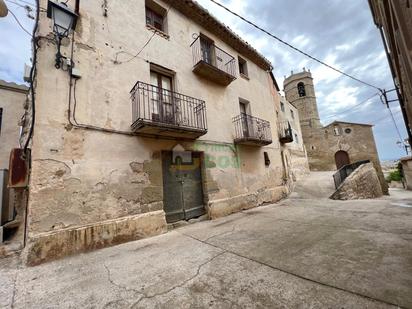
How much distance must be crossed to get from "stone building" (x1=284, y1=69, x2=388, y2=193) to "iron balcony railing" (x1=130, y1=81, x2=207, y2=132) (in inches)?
814

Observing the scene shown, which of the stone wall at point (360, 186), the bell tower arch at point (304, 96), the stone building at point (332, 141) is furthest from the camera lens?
the bell tower arch at point (304, 96)

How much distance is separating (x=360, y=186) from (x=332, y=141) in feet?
46.8

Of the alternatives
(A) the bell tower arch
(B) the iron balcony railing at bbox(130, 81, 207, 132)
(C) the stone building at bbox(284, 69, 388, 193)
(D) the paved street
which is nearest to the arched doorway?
(C) the stone building at bbox(284, 69, 388, 193)

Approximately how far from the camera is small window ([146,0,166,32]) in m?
6.43

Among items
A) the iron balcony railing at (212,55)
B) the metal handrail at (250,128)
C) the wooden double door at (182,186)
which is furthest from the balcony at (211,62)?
the wooden double door at (182,186)

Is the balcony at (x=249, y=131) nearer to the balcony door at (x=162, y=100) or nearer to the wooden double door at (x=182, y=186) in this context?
the wooden double door at (x=182, y=186)

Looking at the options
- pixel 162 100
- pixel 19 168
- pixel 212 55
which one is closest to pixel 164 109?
pixel 162 100

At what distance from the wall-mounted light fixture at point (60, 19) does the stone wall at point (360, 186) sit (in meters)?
11.5

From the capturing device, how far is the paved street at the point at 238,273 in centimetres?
199

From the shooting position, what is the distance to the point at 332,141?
21.8 m

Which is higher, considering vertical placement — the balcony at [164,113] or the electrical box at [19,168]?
the balcony at [164,113]

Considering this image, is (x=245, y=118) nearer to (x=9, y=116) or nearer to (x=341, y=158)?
(x=9, y=116)

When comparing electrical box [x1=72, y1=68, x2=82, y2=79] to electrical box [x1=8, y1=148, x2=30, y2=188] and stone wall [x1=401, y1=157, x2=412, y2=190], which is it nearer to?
electrical box [x1=8, y1=148, x2=30, y2=188]

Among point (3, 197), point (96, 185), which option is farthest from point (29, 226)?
point (3, 197)
